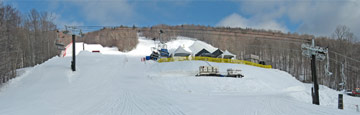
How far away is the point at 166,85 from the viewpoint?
21641 millimetres

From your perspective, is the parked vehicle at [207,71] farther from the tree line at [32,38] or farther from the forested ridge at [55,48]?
the tree line at [32,38]

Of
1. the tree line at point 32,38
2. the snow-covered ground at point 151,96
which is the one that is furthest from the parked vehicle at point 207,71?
the tree line at point 32,38

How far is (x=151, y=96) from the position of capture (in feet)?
49.1

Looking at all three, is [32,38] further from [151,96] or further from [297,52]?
[297,52]

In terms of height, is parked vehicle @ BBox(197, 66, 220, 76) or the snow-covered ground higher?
parked vehicle @ BBox(197, 66, 220, 76)

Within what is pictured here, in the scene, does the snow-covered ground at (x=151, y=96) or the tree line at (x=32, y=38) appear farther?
the tree line at (x=32, y=38)

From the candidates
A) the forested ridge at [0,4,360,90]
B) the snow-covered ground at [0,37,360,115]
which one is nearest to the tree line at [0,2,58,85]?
the forested ridge at [0,4,360,90]

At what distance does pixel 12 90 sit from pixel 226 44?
71.1m

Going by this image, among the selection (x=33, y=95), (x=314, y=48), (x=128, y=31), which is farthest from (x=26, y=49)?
(x=128, y=31)

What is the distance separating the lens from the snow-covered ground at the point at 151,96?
11.0 meters

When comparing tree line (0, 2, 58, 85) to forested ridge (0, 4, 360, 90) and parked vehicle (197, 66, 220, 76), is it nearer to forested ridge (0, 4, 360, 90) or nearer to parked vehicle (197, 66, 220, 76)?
forested ridge (0, 4, 360, 90)

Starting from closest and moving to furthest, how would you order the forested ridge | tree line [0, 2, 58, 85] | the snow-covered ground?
1. the snow-covered ground
2. the forested ridge
3. tree line [0, 2, 58, 85]

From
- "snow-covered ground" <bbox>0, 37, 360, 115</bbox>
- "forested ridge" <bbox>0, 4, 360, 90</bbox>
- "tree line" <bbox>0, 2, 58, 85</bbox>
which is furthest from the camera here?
"tree line" <bbox>0, 2, 58, 85</bbox>

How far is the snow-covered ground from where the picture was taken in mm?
10969
